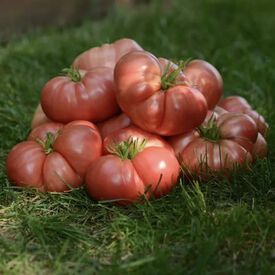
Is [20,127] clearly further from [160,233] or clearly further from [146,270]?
[146,270]

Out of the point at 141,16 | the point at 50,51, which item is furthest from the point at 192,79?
the point at 141,16

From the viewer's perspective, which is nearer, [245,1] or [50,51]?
[50,51]

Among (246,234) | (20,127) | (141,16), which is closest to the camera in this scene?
(246,234)

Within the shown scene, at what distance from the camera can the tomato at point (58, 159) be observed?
2.12 metres

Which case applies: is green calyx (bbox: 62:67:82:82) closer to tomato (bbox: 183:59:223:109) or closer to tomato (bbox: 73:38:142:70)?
tomato (bbox: 73:38:142:70)

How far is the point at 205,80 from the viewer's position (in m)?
2.32

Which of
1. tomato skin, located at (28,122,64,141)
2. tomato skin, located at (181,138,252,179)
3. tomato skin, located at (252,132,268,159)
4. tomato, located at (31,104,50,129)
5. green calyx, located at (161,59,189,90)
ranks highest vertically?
green calyx, located at (161,59,189,90)

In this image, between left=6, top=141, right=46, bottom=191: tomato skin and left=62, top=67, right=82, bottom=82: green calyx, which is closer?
left=6, top=141, right=46, bottom=191: tomato skin

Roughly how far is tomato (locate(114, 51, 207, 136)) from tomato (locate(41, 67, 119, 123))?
12cm

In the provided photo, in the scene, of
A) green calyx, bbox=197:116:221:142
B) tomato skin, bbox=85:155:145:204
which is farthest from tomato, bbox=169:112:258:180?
tomato skin, bbox=85:155:145:204

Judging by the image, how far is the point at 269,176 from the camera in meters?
2.14

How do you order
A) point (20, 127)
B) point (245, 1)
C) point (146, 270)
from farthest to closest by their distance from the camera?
point (245, 1) → point (20, 127) → point (146, 270)

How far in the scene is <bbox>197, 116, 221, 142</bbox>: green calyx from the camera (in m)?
2.20

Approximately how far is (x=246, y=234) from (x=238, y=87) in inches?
68.1
